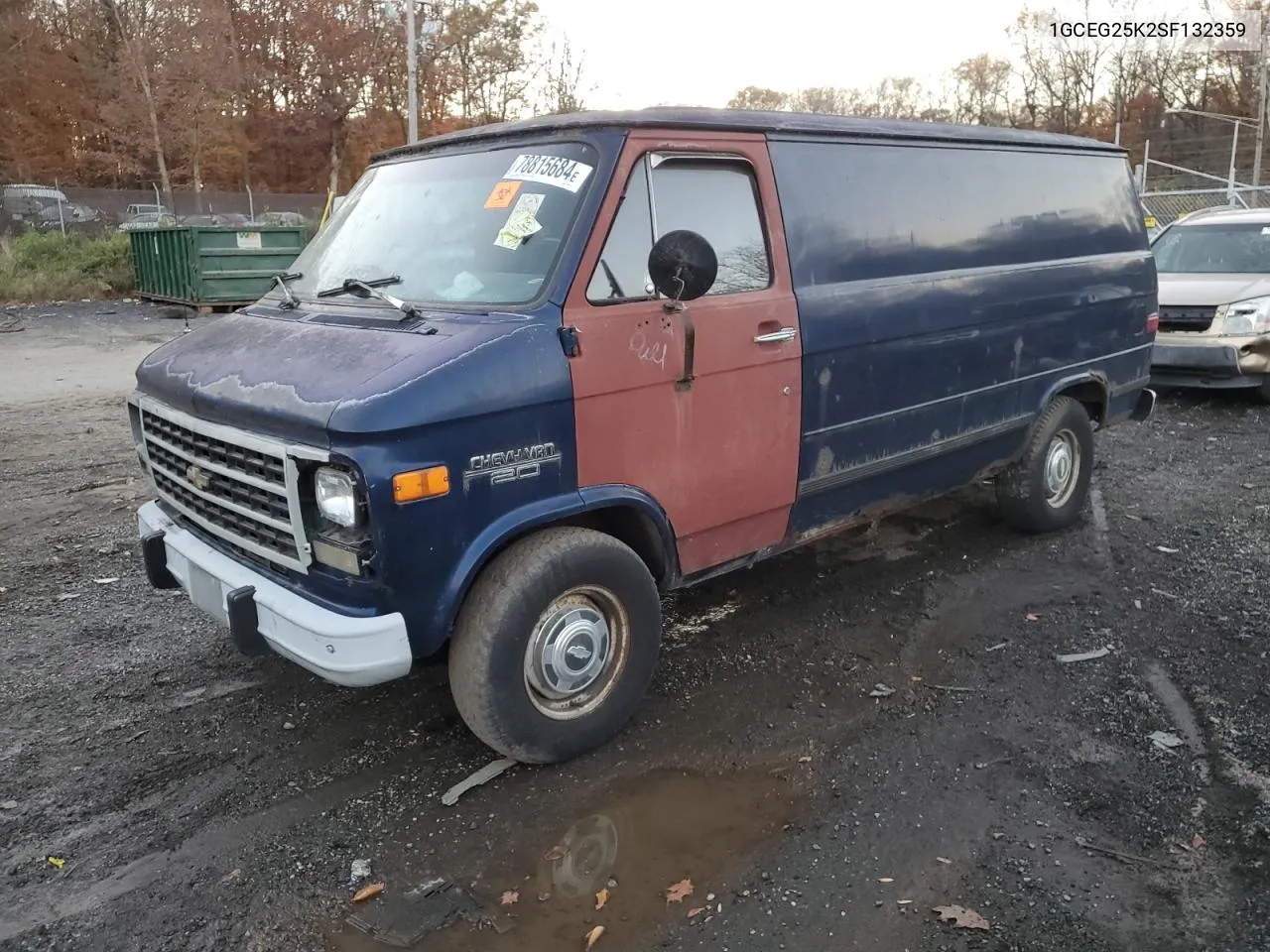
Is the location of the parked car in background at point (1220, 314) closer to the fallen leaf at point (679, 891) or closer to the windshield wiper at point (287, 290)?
the windshield wiper at point (287, 290)

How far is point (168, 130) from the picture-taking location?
36125mm

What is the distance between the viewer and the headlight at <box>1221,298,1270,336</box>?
9461 mm

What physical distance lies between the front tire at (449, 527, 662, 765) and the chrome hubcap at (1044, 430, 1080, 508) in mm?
3319

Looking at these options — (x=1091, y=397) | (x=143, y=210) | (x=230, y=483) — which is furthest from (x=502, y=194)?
(x=143, y=210)

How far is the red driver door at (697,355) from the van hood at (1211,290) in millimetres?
7370

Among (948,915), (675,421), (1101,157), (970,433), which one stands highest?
(1101,157)

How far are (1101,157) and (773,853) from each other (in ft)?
17.0

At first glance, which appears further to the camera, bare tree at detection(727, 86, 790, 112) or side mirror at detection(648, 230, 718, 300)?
bare tree at detection(727, 86, 790, 112)

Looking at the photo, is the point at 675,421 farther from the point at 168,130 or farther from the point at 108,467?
the point at 168,130

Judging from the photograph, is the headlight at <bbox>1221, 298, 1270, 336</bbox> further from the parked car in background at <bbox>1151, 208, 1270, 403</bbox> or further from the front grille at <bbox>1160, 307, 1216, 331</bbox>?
the front grille at <bbox>1160, 307, 1216, 331</bbox>

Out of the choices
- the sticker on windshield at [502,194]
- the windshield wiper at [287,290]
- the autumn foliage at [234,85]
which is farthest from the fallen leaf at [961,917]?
the autumn foliage at [234,85]

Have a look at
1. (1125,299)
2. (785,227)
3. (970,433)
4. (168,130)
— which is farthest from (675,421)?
(168,130)

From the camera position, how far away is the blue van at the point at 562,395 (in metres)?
3.16

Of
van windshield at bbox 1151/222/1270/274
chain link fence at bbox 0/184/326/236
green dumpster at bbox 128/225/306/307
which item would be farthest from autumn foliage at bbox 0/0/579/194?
van windshield at bbox 1151/222/1270/274
